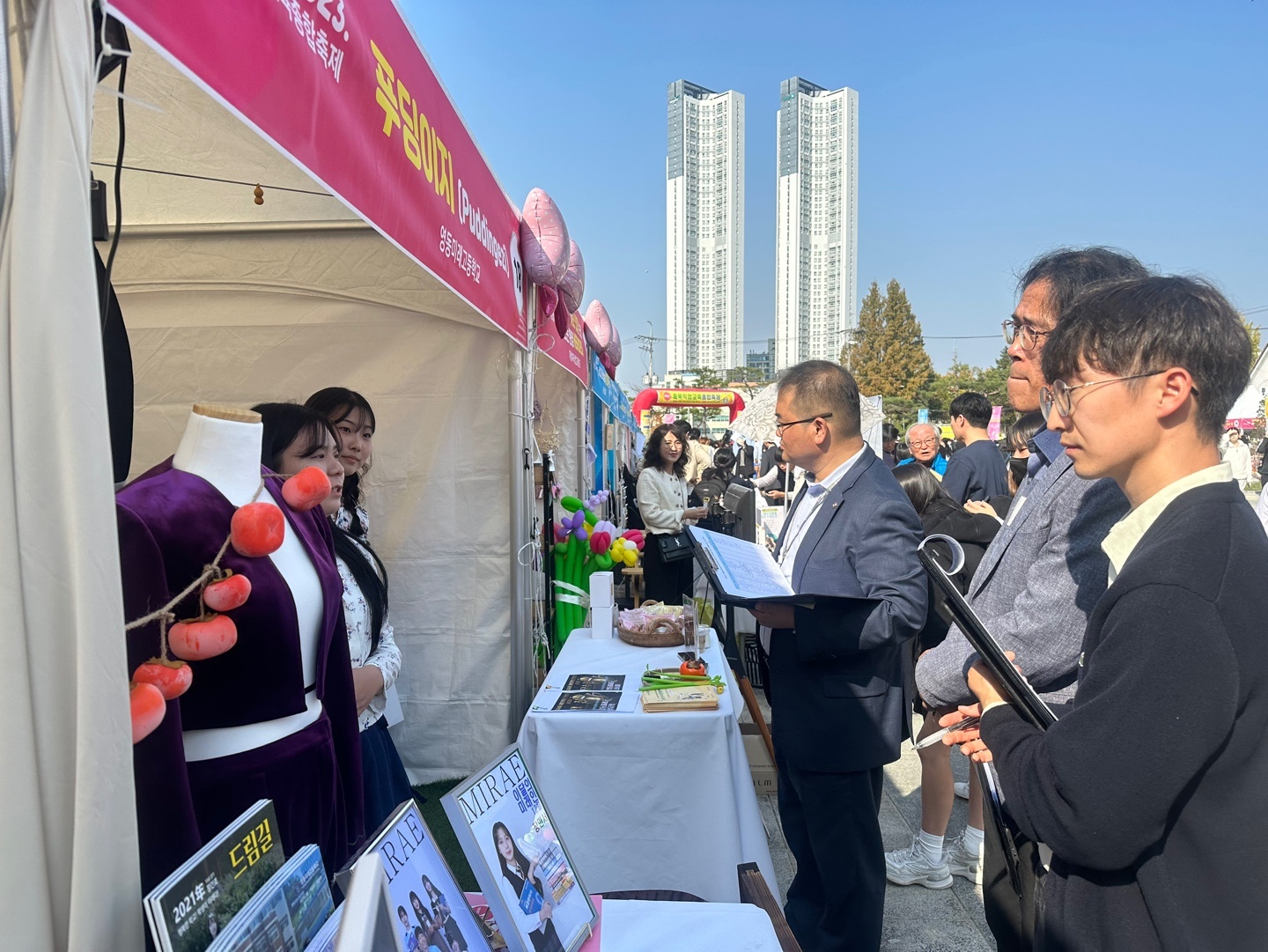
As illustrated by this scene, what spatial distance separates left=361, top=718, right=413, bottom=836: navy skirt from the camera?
2393 millimetres

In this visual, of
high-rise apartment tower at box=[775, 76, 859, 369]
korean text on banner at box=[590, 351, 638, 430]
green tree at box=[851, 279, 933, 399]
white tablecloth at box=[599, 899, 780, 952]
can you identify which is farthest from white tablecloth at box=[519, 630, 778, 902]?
high-rise apartment tower at box=[775, 76, 859, 369]

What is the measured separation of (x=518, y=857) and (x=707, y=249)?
78776 mm

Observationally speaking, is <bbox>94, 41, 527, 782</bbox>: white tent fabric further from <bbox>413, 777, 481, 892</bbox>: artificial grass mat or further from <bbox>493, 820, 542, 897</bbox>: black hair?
<bbox>493, 820, 542, 897</bbox>: black hair

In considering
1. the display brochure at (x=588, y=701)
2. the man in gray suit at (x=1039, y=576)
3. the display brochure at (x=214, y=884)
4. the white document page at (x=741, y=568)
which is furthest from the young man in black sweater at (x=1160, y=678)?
the display brochure at (x=588, y=701)

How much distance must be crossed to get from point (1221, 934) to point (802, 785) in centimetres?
132

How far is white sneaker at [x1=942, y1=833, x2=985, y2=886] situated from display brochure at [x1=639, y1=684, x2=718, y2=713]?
1.28 meters

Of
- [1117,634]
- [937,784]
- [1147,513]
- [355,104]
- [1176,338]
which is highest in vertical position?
[355,104]

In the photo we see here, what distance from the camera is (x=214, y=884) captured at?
0.77 m

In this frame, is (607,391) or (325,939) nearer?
(325,939)

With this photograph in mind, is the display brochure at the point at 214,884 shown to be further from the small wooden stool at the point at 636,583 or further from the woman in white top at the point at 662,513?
the small wooden stool at the point at 636,583

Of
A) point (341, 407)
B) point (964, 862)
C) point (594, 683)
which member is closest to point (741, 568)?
point (594, 683)

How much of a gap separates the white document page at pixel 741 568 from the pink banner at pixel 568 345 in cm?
220

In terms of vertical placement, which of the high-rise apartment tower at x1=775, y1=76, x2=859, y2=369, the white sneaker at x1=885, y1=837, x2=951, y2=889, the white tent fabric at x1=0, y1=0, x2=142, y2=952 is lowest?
the white sneaker at x1=885, y1=837, x2=951, y2=889

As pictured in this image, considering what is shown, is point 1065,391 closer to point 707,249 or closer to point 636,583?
point 636,583
